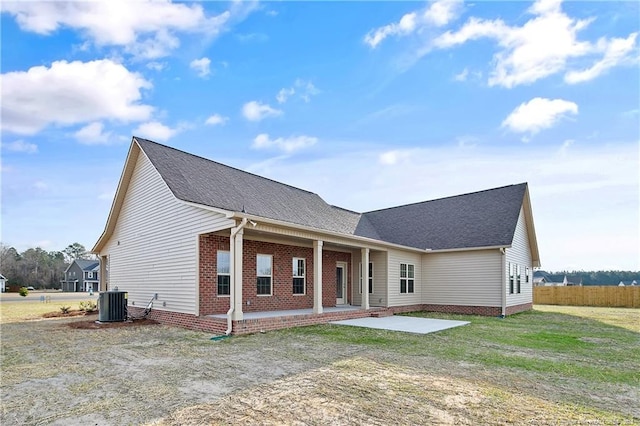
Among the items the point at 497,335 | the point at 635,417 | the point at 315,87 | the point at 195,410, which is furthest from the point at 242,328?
the point at 315,87

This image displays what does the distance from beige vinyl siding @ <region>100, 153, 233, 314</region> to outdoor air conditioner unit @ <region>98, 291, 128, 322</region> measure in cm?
89

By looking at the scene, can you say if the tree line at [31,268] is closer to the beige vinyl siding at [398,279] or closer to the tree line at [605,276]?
the beige vinyl siding at [398,279]

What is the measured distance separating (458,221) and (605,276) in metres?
78.3

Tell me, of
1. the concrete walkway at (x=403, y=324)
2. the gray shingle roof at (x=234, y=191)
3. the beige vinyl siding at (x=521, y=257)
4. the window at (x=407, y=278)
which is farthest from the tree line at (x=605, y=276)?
the concrete walkway at (x=403, y=324)

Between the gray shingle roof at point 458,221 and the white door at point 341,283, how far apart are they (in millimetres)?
3666

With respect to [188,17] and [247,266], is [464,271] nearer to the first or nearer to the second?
[247,266]

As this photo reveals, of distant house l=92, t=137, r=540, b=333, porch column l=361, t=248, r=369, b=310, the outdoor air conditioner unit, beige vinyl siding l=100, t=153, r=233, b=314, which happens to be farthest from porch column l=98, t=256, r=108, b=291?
porch column l=361, t=248, r=369, b=310

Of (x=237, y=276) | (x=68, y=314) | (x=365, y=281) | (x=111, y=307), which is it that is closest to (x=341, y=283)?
(x=365, y=281)

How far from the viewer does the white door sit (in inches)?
682

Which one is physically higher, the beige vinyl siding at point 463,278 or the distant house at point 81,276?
the beige vinyl siding at point 463,278

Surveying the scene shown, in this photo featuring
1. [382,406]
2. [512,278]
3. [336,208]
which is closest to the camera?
[382,406]

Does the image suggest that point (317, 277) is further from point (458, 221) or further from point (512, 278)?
point (512, 278)

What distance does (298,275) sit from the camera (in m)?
14.8

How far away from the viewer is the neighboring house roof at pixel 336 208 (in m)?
13.1
